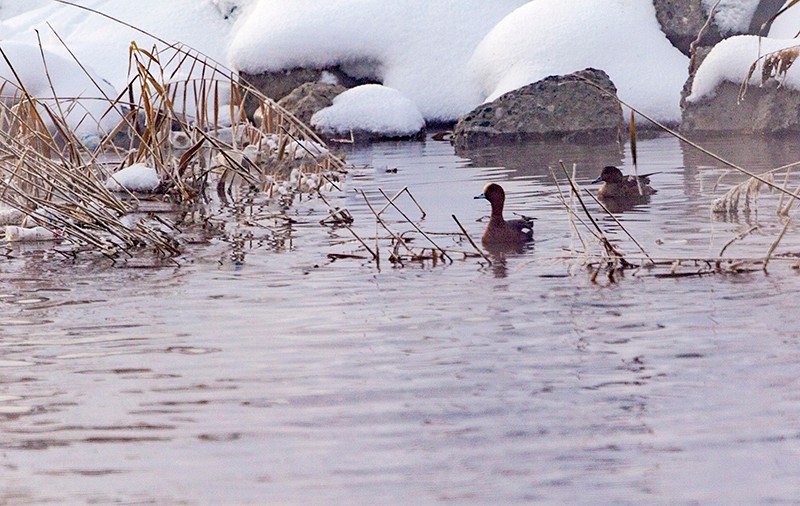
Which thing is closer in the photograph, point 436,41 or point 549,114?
point 549,114

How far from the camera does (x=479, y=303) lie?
5.21 m

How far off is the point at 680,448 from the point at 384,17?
61.9 ft

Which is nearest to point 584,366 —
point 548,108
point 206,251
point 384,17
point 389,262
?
point 389,262

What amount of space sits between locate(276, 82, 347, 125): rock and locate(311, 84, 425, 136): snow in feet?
1.10

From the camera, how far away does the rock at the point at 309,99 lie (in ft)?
61.8

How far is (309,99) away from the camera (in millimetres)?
18906

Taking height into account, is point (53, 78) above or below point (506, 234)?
above

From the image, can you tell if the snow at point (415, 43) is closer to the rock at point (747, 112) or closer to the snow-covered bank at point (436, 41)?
the snow-covered bank at point (436, 41)

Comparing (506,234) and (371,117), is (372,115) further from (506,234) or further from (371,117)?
(506,234)

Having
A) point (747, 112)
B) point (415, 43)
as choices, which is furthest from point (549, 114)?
point (415, 43)

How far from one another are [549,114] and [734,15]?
4540 millimetres

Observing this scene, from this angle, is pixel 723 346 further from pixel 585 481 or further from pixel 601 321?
pixel 585 481

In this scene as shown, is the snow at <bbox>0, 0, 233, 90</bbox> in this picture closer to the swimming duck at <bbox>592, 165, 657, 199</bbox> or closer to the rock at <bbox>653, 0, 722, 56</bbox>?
the rock at <bbox>653, 0, 722, 56</bbox>

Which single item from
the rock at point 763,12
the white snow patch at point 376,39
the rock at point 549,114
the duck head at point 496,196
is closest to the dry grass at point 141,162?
the duck head at point 496,196
